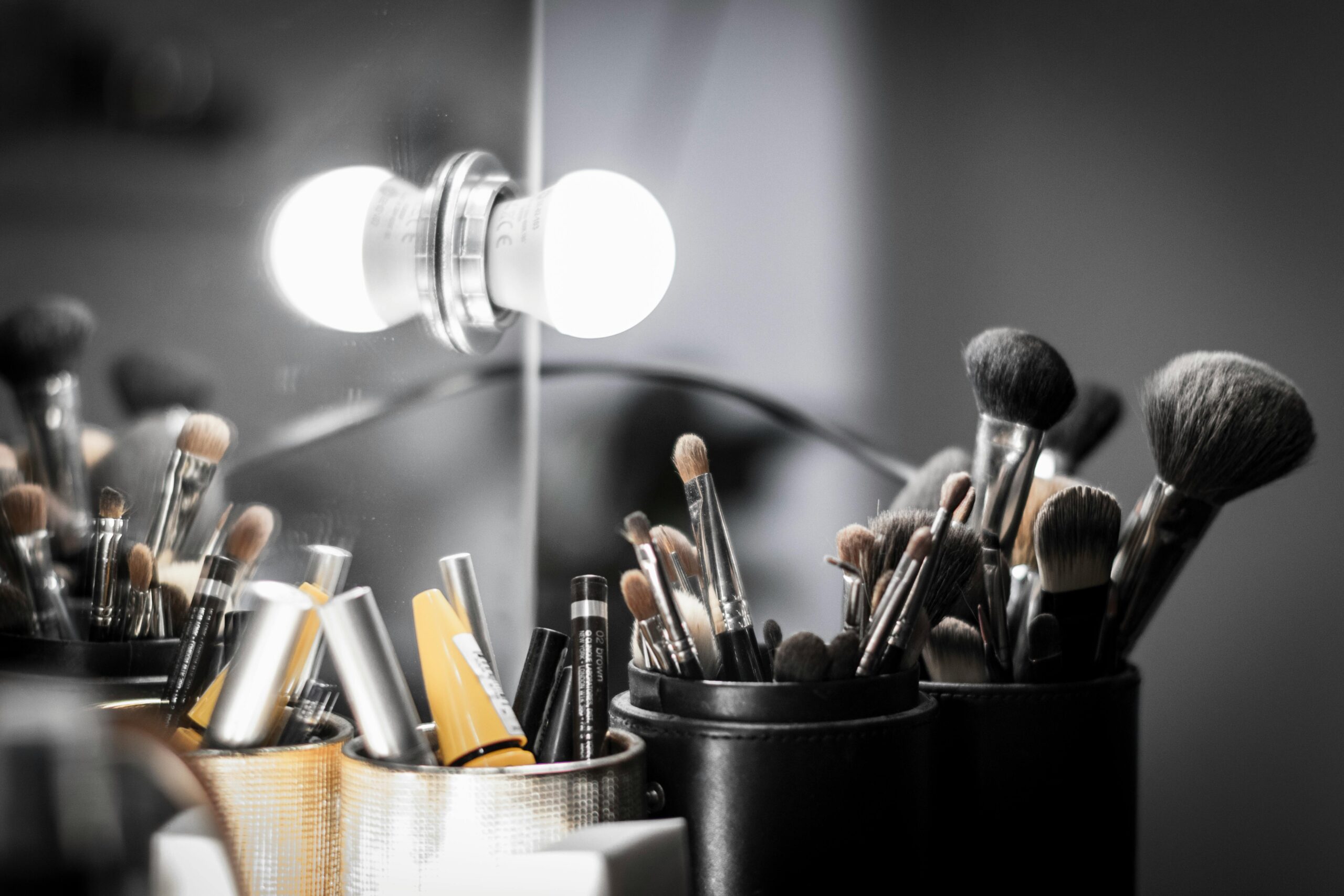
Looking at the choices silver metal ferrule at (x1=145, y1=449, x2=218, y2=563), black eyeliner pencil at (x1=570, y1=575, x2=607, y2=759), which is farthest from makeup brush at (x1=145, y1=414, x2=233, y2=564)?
black eyeliner pencil at (x1=570, y1=575, x2=607, y2=759)

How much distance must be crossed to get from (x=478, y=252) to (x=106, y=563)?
0.71 ft

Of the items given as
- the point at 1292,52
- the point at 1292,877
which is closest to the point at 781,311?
the point at 1292,52

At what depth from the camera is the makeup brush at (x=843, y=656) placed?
0.41 meters

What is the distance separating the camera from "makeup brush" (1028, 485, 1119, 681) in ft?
1.54

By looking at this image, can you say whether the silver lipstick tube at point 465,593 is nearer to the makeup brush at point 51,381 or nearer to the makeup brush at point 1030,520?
the makeup brush at point 51,381

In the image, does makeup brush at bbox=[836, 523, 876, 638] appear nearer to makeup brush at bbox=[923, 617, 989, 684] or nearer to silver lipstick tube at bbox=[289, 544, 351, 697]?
makeup brush at bbox=[923, 617, 989, 684]

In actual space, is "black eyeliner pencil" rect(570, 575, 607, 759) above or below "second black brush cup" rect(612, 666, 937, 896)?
above

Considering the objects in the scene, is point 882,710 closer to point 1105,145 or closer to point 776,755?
point 776,755

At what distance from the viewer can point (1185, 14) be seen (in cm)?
66

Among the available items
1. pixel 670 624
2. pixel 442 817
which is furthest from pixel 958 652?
pixel 442 817

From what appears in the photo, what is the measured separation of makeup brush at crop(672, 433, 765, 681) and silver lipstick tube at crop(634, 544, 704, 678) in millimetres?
13

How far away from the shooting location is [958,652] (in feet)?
1.59

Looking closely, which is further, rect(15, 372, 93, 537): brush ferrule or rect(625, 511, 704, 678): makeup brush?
rect(625, 511, 704, 678): makeup brush

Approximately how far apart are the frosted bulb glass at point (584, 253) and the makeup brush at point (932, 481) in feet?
0.57
